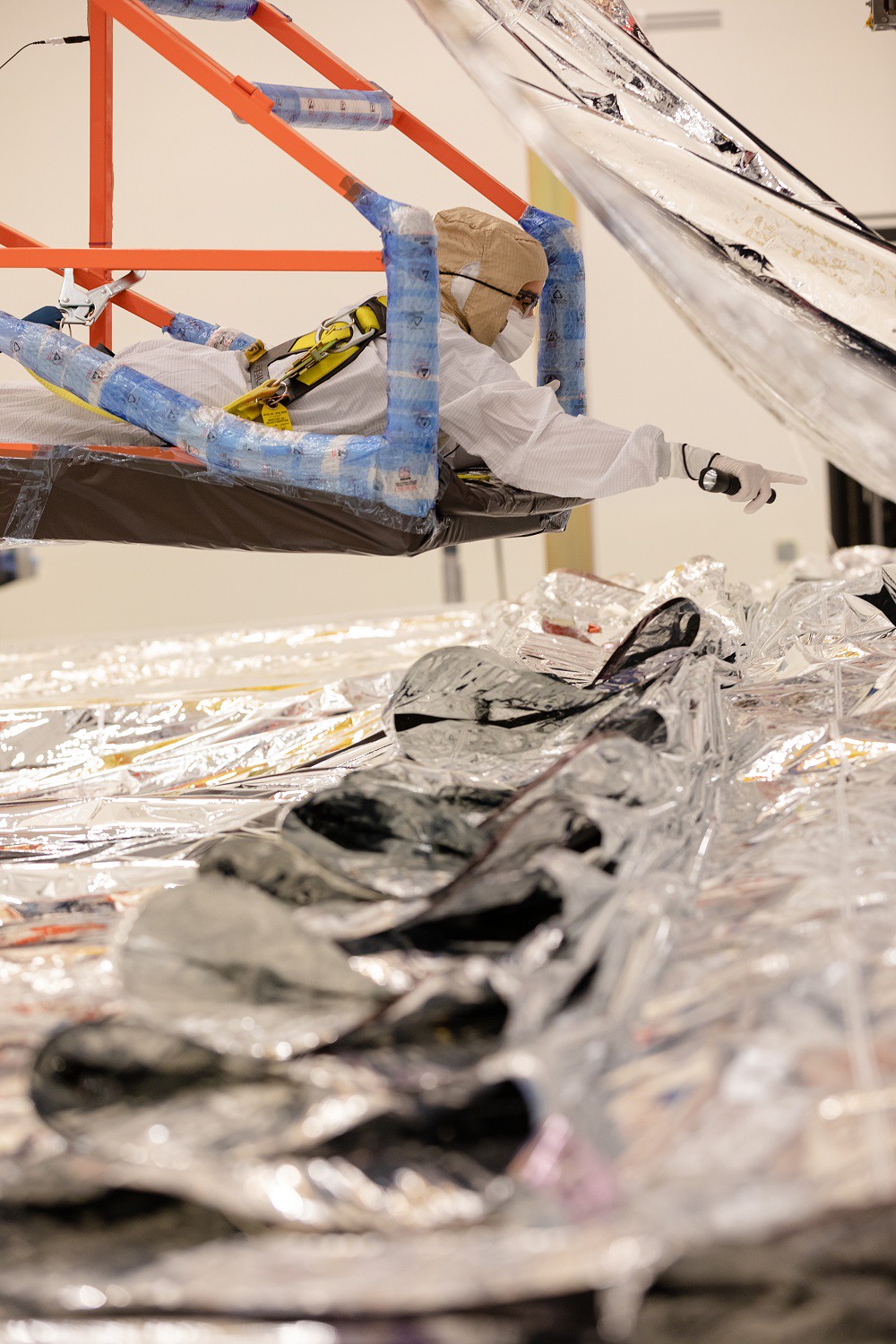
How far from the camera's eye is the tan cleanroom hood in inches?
63.0

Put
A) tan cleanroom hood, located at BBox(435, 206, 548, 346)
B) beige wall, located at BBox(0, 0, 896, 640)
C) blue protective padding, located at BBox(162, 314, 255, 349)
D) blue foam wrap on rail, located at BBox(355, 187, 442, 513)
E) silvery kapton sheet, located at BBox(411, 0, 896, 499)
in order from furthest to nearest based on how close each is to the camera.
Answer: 1. beige wall, located at BBox(0, 0, 896, 640)
2. blue protective padding, located at BBox(162, 314, 255, 349)
3. tan cleanroom hood, located at BBox(435, 206, 548, 346)
4. blue foam wrap on rail, located at BBox(355, 187, 442, 513)
5. silvery kapton sheet, located at BBox(411, 0, 896, 499)

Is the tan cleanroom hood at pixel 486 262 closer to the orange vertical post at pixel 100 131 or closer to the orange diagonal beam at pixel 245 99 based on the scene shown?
the orange diagonal beam at pixel 245 99

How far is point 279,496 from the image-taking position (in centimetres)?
147

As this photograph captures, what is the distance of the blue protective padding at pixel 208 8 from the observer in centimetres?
152

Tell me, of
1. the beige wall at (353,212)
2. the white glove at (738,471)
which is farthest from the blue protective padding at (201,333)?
the beige wall at (353,212)

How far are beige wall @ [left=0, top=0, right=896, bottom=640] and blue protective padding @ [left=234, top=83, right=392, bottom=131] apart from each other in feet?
9.18

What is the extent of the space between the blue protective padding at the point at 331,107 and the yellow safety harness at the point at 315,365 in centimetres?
22

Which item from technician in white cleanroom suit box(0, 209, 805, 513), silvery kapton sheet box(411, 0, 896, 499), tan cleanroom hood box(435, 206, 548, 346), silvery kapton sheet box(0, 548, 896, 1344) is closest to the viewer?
silvery kapton sheet box(0, 548, 896, 1344)

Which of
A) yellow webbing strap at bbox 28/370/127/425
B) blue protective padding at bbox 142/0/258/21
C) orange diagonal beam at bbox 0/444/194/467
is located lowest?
orange diagonal beam at bbox 0/444/194/467

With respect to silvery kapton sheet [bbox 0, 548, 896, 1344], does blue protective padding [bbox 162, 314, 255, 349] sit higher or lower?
higher

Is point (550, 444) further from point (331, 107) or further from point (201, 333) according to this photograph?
point (201, 333)

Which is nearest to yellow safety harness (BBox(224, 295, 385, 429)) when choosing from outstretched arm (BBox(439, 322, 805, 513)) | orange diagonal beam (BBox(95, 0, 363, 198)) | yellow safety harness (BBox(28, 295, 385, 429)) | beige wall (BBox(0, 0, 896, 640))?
yellow safety harness (BBox(28, 295, 385, 429))

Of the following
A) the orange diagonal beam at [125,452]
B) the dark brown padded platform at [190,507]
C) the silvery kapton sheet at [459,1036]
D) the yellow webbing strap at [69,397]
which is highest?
the yellow webbing strap at [69,397]

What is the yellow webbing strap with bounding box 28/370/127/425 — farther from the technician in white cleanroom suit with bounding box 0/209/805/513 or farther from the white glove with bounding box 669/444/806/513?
the white glove with bounding box 669/444/806/513
